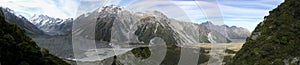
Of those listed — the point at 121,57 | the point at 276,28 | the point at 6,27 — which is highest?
the point at 6,27

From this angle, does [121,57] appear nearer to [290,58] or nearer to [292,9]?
[292,9]

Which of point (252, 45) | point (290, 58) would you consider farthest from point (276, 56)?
point (252, 45)

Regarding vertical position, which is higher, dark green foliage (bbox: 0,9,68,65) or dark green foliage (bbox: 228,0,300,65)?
dark green foliage (bbox: 0,9,68,65)

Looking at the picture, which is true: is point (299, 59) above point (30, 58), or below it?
below

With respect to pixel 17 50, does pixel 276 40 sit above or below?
below

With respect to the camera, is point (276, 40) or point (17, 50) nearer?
point (17, 50)

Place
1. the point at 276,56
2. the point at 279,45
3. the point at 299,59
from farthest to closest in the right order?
the point at 279,45 < the point at 276,56 < the point at 299,59
